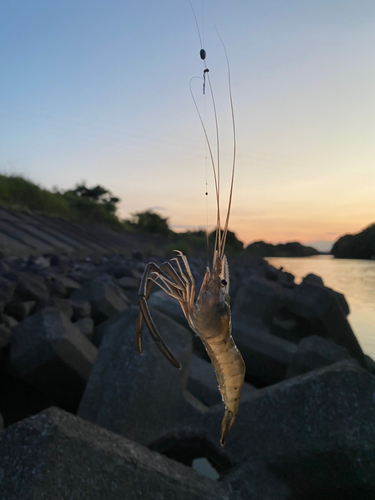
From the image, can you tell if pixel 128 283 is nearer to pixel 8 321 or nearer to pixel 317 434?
pixel 8 321

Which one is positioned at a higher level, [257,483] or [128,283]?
[128,283]

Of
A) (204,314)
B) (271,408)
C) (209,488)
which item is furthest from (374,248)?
(204,314)

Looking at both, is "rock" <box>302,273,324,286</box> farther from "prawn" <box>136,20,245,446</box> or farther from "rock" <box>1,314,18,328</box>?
"prawn" <box>136,20,245,446</box>

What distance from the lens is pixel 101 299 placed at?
4734 millimetres

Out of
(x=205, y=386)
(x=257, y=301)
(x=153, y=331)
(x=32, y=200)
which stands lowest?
(x=205, y=386)

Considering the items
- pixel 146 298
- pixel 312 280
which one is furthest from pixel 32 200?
pixel 146 298

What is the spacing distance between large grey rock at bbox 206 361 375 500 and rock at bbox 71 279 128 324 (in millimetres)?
3093

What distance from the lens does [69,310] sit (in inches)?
161

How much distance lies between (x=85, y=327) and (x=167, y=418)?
6.64 feet

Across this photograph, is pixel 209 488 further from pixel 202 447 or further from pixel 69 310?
pixel 69 310

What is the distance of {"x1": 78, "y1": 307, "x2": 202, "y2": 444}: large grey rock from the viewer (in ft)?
6.82

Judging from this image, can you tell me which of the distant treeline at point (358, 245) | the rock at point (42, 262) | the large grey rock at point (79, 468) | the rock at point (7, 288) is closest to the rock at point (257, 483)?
the large grey rock at point (79, 468)

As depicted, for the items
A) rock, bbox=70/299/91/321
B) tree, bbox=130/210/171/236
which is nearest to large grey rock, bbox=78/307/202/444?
rock, bbox=70/299/91/321

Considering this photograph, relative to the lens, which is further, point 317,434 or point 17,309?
point 17,309
